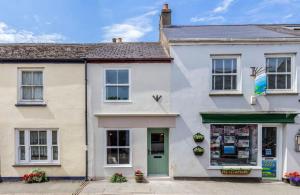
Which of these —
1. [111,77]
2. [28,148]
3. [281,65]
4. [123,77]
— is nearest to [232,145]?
[281,65]

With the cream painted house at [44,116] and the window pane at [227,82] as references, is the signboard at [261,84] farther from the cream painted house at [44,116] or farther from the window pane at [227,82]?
the cream painted house at [44,116]

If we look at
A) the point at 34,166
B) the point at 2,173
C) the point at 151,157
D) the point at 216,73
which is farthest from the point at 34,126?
the point at 216,73

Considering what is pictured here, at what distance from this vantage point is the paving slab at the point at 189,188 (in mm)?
8805

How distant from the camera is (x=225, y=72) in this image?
1026 cm

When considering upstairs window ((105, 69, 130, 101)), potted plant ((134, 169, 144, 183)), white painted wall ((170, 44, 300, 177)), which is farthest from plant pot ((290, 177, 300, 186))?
upstairs window ((105, 69, 130, 101))

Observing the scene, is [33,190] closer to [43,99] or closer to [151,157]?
[43,99]

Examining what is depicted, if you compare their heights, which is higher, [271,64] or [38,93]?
[271,64]

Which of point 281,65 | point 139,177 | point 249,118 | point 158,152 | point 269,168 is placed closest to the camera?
point 139,177

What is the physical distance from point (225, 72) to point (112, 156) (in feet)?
21.8

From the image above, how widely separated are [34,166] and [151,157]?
216 inches

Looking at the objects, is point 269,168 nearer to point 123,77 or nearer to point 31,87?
point 123,77

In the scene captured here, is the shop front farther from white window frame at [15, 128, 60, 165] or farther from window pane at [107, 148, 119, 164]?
white window frame at [15, 128, 60, 165]

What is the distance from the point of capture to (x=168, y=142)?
10531 millimetres

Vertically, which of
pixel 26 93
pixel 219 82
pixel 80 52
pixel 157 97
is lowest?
pixel 157 97
